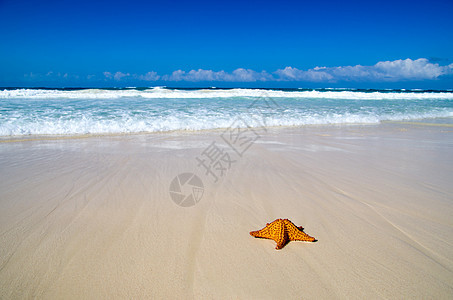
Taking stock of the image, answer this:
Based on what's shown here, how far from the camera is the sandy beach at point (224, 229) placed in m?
1.91

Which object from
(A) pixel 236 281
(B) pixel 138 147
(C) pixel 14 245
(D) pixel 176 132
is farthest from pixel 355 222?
(D) pixel 176 132

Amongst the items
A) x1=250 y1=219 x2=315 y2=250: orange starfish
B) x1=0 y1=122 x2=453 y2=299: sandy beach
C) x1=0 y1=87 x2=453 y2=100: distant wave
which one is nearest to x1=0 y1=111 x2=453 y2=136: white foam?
x1=0 y1=122 x2=453 y2=299: sandy beach

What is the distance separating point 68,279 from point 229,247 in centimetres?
124

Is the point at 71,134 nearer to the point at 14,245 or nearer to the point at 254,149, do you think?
the point at 254,149

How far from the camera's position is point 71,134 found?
25.3ft

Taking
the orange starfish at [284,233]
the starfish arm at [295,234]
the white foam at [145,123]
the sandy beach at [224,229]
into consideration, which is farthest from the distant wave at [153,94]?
the starfish arm at [295,234]

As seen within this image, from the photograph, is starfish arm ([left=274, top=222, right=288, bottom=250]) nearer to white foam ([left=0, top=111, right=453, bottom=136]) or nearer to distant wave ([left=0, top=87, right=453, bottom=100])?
white foam ([left=0, top=111, right=453, bottom=136])

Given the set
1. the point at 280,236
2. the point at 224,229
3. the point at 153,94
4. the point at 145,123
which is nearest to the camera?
the point at 280,236

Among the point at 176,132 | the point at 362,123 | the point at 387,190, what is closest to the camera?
the point at 387,190

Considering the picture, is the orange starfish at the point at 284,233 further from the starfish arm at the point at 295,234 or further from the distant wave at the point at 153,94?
the distant wave at the point at 153,94

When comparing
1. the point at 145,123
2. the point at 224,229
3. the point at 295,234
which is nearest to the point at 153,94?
the point at 145,123

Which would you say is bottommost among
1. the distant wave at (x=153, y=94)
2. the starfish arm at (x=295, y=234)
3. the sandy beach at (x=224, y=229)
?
the sandy beach at (x=224, y=229)

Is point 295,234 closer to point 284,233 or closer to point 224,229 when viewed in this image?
point 284,233

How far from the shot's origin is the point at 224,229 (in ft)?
8.58
